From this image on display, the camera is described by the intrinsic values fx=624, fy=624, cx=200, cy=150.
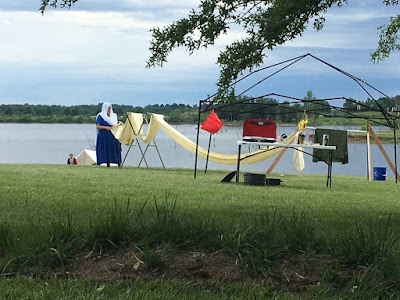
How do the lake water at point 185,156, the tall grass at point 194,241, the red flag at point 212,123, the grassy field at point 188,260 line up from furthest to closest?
1. the lake water at point 185,156
2. the red flag at point 212,123
3. the tall grass at point 194,241
4. the grassy field at point 188,260

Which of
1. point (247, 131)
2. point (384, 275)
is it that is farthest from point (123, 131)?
point (384, 275)

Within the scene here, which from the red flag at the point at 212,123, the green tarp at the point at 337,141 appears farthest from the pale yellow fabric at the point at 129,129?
the green tarp at the point at 337,141

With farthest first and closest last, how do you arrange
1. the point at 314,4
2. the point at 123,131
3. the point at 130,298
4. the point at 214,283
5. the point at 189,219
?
the point at 123,131 → the point at 314,4 → the point at 189,219 → the point at 214,283 → the point at 130,298

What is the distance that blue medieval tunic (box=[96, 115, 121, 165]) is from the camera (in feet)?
49.4

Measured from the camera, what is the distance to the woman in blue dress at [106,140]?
15.0m

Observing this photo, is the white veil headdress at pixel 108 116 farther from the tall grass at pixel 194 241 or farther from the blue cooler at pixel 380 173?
the tall grass at pixel 194 241

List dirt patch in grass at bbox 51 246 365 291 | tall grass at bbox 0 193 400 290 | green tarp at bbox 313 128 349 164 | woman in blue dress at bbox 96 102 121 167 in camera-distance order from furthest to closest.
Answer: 1. woman in blue dress at bbox 96 102 121 167
2. green tarp at bbox 313 128 349 164
3. tall grass at bbox 0 193 400 290
4. dirt patch in grass at bbox 51 246 365 291

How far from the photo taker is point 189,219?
387 cm

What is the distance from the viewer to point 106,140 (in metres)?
15.2

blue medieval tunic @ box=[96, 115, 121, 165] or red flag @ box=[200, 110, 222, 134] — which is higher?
red flag @ box=[200, 110, 222, 134]

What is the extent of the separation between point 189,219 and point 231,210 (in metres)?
2.03

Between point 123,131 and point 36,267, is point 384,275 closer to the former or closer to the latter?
point 36,267

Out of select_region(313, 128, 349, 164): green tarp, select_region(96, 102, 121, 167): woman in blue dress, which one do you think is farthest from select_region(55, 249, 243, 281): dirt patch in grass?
select_region(96, 102, 121, 167): woman in blue dress

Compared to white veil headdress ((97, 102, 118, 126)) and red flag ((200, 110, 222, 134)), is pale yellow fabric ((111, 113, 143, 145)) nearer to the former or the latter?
white veil headdress ((97, 102, 118, 126))
